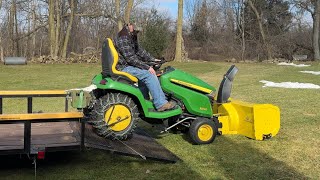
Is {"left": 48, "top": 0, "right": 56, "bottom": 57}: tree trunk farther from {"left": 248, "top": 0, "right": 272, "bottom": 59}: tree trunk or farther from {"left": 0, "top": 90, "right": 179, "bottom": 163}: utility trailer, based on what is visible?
{"left": 0, "top": 90, "right": 179, "bottom": 163}: utility trailer

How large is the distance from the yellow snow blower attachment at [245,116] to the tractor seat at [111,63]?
4.96 feet

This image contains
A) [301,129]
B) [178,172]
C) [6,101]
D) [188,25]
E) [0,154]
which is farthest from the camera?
[188,25]

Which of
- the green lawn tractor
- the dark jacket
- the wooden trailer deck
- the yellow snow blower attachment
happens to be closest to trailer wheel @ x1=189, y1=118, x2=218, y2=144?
the green lawn tractor

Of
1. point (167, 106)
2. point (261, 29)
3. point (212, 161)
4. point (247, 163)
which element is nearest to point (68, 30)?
point (261, 29)

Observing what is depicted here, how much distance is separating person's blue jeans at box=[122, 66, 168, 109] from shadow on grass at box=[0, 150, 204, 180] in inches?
33.9

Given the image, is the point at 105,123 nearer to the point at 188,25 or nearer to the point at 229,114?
the point at 229,114

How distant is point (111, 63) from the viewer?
5301 millimetres

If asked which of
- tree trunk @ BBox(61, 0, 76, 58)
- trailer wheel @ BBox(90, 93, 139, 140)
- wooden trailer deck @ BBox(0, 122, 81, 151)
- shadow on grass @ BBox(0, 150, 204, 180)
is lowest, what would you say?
shadow on grass @ BBox(0, 150, 204, 180)

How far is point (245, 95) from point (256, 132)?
5.64 metres

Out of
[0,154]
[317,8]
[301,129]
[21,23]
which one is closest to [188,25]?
[317,8]

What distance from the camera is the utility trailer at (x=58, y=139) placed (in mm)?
4262

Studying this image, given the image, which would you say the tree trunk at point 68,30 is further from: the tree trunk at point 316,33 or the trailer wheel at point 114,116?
the trailer wheel at point 114,116

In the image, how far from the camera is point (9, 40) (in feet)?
99.3

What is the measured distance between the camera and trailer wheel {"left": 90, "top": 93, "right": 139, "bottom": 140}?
5.11 metres
